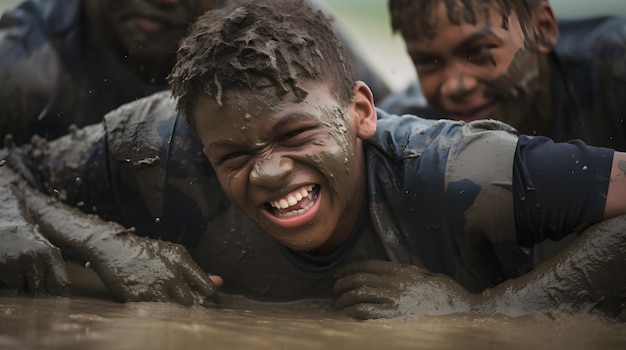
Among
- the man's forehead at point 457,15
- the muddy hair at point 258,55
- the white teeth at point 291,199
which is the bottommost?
the white teeth at point 291,199

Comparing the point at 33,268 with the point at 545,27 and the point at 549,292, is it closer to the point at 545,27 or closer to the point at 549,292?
the point at 549,292

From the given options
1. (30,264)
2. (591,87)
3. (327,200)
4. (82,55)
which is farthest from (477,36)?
(30,264)

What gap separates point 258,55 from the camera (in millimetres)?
2836

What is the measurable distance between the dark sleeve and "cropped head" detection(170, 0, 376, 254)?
21.4 inches

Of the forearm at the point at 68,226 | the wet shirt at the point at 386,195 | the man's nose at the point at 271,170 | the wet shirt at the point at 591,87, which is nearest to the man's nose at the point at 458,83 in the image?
the wet shirt at the point at 591,87

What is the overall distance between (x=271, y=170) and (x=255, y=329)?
697mm

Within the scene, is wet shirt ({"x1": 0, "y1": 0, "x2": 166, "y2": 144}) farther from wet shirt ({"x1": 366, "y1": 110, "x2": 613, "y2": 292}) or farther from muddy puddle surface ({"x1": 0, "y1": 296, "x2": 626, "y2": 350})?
wet shirt ({"x1": 366, "y1": 110, "x2": 613, "y2": 292})

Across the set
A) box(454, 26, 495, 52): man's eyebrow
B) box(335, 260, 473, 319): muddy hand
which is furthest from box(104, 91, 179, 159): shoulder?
box(454, 26, 495, 52): man's eyebrow

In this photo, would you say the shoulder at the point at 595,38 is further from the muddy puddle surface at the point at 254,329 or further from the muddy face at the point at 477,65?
the muddy puddle surface at the point at 254,329

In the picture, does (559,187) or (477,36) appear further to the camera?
(477,36)

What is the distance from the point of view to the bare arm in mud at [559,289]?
278 centimetres

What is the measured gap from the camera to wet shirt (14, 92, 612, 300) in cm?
289

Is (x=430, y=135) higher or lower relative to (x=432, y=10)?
lower

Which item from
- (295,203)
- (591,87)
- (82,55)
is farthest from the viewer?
(82,55)
